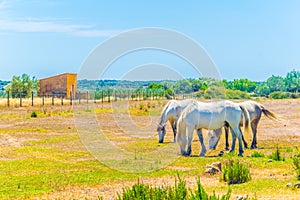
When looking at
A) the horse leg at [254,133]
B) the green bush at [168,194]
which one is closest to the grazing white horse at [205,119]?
the horse leg at [254,133]

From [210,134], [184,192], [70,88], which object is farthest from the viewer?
[70,88]

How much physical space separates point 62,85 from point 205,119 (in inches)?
1963

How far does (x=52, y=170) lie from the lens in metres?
14.3

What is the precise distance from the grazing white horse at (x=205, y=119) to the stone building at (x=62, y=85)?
148 ft

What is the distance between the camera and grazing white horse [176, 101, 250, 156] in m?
16.8

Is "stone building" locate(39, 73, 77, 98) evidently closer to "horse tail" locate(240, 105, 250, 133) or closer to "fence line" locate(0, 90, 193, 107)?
"fence line" locate(0, 90, 193, 107)

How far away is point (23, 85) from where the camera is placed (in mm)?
75125

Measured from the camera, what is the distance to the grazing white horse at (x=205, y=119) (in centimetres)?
1678

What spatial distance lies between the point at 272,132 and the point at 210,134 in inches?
350

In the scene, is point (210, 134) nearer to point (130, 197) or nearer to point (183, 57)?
point (183, 57)

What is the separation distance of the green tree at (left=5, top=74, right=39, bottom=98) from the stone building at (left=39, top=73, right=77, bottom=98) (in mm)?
5634

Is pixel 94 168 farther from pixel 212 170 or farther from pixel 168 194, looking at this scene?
pixel 168 194

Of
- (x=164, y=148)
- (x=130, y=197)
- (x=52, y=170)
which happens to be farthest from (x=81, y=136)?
(x=130, y=197)

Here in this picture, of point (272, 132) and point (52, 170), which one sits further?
point (272, 132)
